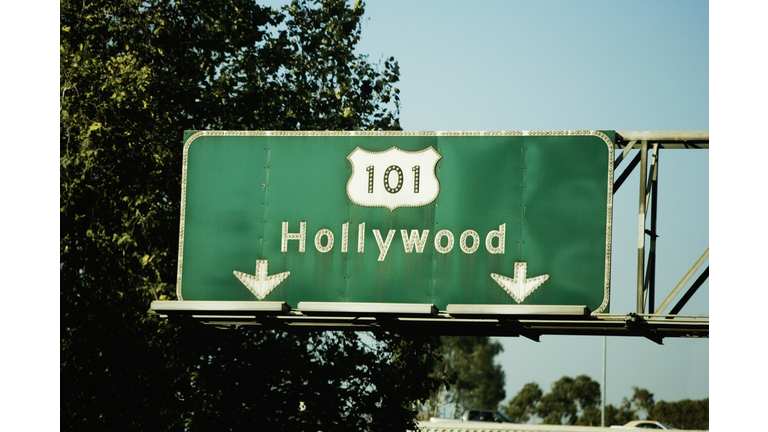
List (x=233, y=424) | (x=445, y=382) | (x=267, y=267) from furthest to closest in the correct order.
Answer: (x=445, y=382) → (x=233, y=424) → (x=267, y=267)

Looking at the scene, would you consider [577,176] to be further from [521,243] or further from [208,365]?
[208,365]

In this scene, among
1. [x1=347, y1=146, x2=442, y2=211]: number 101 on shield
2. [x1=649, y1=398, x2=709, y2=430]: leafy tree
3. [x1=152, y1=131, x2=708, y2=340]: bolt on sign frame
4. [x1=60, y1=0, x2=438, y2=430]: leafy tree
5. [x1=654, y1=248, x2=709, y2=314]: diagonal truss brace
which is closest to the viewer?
[x1=654, y1=248, x2=709, y2=314]: diagonal truss brace

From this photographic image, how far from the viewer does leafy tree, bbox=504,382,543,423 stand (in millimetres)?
95000

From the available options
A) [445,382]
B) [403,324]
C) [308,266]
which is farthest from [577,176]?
[445,382]

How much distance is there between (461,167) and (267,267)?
3.35 metres

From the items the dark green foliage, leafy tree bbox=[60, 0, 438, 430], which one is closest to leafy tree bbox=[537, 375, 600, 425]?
the dark green foliage

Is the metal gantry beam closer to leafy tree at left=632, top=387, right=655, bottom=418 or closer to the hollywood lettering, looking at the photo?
the hollywood lettering

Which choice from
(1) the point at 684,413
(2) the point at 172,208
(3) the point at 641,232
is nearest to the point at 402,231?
(3) the point at 641,232

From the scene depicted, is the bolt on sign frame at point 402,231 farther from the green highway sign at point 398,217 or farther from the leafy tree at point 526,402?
the leafy tree at point 526,402

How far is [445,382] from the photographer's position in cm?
2031

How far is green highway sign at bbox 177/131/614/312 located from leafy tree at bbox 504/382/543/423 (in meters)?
85.7

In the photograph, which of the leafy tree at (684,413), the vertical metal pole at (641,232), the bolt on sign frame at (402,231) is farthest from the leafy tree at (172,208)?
the leafy tree at (684,413)

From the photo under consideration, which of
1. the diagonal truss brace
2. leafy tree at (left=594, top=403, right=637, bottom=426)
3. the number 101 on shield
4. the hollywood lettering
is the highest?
the number 101 on shield

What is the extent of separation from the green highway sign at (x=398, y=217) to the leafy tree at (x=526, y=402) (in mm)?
85729
